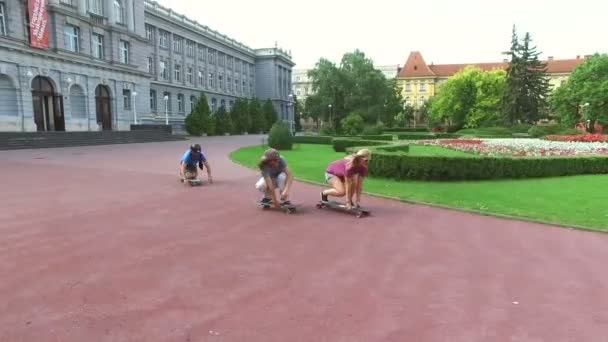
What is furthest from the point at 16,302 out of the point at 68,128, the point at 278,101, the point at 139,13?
the point at 278,101

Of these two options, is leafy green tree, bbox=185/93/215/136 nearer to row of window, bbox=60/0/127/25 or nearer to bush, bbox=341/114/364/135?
row of window, bbox=60/0/127/25

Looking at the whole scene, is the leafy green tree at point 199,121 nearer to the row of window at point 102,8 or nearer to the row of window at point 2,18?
the row of window at point 102,8

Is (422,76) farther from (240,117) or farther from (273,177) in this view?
(273,177)

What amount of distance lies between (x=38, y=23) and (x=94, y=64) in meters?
5.74

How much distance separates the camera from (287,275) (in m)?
4.93

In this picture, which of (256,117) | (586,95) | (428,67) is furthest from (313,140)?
(428,67)

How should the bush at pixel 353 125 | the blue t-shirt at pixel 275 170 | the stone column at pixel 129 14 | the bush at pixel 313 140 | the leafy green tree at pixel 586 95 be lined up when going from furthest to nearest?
the leafy green tree at pixel 586 95
the stone column at pixel 129 14
the bush at pixel 353 125
the bush at pixel 313 140
the blue t-shirt at pixel 275 170

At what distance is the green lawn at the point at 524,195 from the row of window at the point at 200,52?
165 ft

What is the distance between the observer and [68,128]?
35031 mm

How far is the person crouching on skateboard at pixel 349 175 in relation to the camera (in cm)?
804

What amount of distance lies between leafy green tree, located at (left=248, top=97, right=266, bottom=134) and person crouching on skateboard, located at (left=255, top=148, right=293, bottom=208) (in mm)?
55112

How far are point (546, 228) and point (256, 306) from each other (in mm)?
5883

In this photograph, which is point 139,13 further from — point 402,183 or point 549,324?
point 549,324

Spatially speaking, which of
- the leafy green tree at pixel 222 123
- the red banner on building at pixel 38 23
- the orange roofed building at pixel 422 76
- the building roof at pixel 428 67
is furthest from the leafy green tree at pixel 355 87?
the building roof at pixel 428 67
